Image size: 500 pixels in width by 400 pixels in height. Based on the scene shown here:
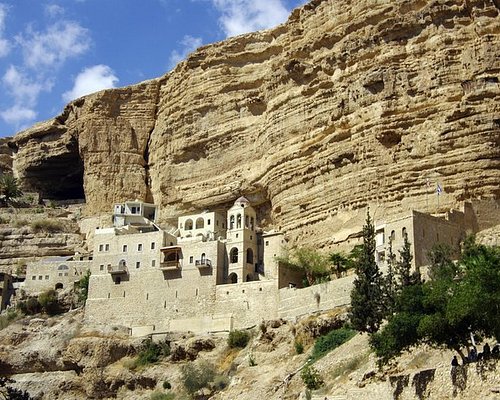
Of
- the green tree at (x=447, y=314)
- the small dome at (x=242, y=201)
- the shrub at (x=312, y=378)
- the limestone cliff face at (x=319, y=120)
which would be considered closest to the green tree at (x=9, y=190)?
the limestone cliff face at (x=319, y=120)

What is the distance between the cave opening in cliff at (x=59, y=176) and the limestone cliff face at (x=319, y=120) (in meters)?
3.89

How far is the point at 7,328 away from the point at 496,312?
3470cm

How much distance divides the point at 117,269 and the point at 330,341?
1656 centimetres

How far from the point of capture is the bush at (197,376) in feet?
144

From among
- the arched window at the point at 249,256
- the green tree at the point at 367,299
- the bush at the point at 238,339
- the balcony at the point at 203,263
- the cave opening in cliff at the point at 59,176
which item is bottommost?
the bush at the point at 238,339

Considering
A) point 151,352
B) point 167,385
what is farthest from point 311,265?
point 167,385

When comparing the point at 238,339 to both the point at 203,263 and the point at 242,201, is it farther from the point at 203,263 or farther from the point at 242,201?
the point at 242,201

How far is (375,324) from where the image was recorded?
123 feet

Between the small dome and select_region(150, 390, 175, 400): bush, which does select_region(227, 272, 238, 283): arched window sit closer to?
the small dome

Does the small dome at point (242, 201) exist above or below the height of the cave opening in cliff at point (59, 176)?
below

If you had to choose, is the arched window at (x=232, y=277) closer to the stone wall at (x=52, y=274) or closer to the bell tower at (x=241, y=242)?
the bell tower at (x=241, y=242)

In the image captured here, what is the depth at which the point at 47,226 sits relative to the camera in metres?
67.7

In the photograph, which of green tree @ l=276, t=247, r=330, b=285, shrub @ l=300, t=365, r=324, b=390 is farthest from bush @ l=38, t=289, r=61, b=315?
shrub @ l=300, t=365, r=324, b=390

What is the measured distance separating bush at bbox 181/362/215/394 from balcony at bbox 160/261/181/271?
7.22 m
